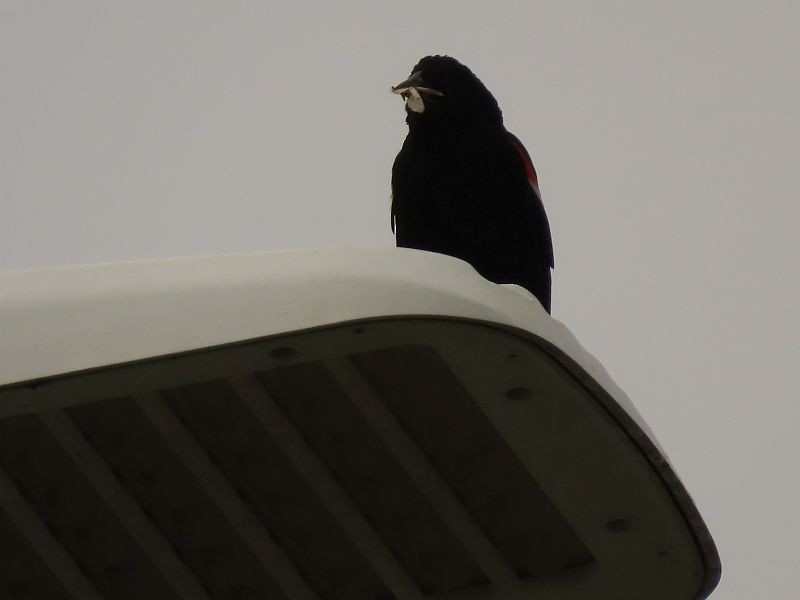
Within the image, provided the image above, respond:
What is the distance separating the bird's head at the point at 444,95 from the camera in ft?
15.5

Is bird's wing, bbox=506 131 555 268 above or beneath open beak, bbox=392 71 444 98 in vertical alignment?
beneath

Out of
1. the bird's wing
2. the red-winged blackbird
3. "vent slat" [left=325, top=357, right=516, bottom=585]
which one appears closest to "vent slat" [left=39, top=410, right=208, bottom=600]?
"vent slat" [left=325, top=357, right=516, bottom=585]

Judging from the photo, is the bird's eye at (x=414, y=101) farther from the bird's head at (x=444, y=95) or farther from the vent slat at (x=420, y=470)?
the vent slat at (x=420, y=470)

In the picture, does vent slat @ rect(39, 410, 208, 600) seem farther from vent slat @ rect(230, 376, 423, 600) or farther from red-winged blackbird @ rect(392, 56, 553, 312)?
red-winged blackbird @ rect(392, 56, 553, 312)

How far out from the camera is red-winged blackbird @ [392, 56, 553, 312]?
4.62 m

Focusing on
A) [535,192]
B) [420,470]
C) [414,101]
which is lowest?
[535,192]

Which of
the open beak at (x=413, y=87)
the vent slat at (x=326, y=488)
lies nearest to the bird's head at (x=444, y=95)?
the open beak at (x=413, y=87)

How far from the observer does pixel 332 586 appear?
185cm

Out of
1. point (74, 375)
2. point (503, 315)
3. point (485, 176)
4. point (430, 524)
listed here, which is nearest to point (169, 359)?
point (74, 375)

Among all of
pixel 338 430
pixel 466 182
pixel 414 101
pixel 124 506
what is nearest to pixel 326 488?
pixel 338 430

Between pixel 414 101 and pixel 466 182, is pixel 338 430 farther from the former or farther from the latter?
pixel 414 101

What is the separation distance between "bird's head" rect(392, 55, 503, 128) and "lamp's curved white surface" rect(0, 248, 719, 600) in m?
3.03

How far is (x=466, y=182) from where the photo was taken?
4617 mm

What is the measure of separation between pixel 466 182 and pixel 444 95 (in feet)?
1.12
